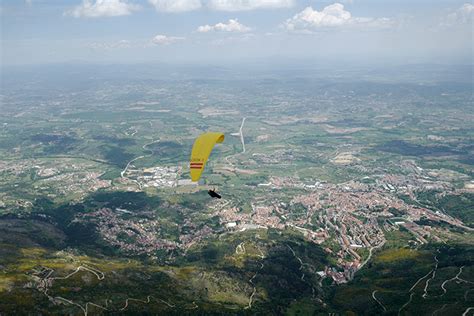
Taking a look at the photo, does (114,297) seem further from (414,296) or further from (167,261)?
(414,296)

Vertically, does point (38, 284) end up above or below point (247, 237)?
above

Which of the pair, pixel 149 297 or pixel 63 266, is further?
pixel 63 266

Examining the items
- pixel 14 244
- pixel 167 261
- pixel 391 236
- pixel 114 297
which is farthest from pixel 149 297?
pixel 391 236

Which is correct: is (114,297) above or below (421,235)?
above

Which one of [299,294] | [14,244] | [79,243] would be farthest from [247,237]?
[14,244]

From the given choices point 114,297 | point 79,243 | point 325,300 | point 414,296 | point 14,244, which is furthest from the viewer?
point 79,243

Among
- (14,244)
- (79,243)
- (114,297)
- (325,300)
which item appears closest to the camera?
(114,297)

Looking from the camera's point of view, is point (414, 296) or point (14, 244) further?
point (14, 244)

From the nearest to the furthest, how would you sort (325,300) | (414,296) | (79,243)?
(414,296) → (325,300) → (79,243)

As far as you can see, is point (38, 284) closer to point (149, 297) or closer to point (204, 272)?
point (149, 297)
